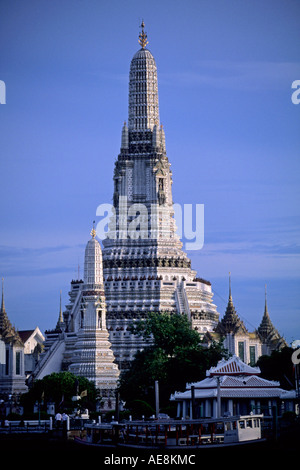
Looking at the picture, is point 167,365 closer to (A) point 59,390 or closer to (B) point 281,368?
(A) point 59,390

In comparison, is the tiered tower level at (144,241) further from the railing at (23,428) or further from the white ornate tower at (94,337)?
the railing at (23,428)

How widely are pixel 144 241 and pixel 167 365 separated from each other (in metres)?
34.2

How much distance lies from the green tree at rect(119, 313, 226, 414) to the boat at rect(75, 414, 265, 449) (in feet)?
94.5

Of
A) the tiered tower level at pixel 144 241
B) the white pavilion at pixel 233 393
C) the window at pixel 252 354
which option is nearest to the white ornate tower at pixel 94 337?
the tiered tower level at pixel 144 241

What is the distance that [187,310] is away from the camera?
132 metres

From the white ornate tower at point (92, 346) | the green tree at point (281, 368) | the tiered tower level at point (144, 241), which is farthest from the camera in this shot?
the tiered tower level at point (144, 241)

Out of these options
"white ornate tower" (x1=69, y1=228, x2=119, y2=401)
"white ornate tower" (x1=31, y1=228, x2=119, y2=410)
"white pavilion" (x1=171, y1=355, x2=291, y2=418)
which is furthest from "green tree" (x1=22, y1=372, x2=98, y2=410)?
"white pavilion" (x1=171, y1=355, x2=291, y2=418)

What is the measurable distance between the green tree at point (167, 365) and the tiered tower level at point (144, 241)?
18.7 m

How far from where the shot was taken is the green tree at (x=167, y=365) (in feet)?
336

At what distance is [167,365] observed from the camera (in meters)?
105

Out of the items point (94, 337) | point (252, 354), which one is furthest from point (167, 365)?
point (252, 354)
